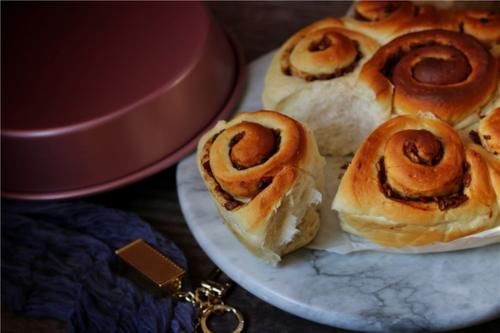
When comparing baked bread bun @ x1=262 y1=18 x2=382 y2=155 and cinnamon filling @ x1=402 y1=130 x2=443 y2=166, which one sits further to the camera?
baked bread bun @ x1=262 y1=18 x2=382 y2=155

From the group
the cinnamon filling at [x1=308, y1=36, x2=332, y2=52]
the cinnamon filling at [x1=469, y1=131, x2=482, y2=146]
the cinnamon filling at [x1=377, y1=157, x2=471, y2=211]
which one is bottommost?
the cinnamon filling at [x1=469, y1=131, x2=482, y2=146]

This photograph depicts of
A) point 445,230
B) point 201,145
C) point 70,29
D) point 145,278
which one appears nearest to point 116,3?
point 70,29

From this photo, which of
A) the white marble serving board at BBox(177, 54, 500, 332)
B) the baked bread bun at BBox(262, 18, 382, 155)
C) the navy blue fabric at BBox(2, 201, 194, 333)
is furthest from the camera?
the baked bread bun at BBox(262, 18, 382, 155)

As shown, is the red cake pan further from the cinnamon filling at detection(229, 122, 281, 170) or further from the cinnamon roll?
the cinnamon roll

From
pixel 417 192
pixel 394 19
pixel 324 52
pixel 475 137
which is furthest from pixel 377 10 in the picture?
pixel 417 192

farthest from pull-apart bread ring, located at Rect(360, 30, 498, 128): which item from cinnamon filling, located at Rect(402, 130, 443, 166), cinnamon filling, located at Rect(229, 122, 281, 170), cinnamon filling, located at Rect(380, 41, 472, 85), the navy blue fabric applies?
the navy blue fabric

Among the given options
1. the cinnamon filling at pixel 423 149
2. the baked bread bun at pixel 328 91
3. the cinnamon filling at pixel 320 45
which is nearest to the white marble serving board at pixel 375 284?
the cinnamon filling at pixel 423 149
